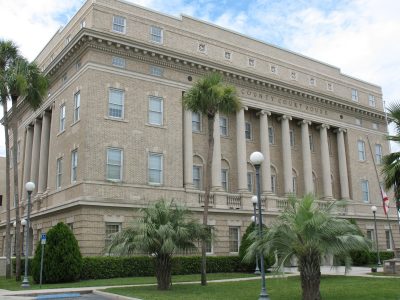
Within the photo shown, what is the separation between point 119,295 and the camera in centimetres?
1906

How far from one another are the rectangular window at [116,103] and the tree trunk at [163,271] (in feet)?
46.5

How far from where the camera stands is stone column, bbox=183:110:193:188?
36062 millimetres

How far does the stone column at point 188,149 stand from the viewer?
1420 inches

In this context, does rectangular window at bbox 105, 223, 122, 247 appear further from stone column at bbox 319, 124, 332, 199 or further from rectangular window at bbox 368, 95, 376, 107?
rectangular window at bbox 368, 95, 376, 107

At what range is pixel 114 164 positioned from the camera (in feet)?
107

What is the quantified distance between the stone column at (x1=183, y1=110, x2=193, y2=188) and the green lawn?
44.1ft

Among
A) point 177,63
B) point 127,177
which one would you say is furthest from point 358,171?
point 127,177

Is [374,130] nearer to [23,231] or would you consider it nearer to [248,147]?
[248,147]

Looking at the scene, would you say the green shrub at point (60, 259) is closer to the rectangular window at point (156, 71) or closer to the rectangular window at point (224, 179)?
the rectangular window at point (156, 71)

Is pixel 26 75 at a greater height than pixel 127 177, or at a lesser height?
greater

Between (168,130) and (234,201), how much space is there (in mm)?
7818

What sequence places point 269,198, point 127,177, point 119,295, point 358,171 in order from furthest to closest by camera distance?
1. point 358,171
2. point 269,198
3. point 127,177
4. point 119,295

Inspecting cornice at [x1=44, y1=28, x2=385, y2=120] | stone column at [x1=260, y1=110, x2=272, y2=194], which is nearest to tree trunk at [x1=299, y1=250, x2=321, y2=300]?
cornice at [x1=44, y1=28, x2=385, y2=120]

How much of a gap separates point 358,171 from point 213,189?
19537 mm
